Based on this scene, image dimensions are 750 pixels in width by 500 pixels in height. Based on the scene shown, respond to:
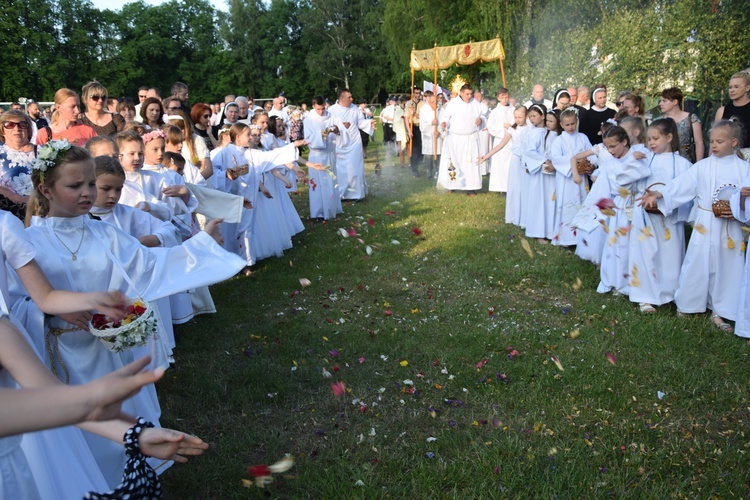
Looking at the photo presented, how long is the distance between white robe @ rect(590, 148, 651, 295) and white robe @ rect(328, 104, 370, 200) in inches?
302

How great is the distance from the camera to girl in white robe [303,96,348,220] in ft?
43.5

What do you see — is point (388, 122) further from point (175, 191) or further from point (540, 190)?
point (175, 191)

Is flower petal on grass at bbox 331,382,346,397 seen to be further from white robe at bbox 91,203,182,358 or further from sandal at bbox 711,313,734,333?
sandal at bbox 711,313,734,333

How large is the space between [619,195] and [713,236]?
129 centimetres

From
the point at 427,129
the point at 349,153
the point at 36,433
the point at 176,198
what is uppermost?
the point at 427,129

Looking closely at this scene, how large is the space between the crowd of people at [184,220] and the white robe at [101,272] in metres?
0.01

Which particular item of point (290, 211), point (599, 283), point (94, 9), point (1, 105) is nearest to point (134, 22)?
point (94, 9)

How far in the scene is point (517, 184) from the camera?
11961mm

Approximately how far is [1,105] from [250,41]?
55.4m

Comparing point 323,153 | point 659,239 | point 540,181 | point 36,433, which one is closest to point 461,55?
point 323,153

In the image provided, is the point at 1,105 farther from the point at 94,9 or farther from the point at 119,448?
the point at 94,9

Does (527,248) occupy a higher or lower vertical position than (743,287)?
lower

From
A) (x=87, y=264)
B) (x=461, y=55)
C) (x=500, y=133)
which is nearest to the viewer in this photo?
(x=87, y=264)

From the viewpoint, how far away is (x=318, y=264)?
9.54 meters
